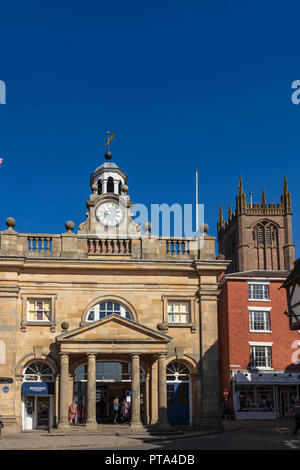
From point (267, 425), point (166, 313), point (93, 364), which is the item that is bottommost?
point (267, 425)

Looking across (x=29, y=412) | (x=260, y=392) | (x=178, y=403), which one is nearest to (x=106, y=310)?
(x=178, y=403)

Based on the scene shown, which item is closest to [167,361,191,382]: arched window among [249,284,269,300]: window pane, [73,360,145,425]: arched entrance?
[73,360,145,425]: arched entrance

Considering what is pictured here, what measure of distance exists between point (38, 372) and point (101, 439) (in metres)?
7.63

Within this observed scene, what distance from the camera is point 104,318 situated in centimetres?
3456

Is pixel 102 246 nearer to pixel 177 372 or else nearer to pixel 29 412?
pixel 177 372

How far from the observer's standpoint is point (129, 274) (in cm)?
3747

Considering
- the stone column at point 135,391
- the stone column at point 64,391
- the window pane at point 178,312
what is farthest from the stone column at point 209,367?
the stone column at point 64,391

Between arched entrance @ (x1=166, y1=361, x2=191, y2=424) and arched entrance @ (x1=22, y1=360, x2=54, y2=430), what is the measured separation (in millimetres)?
6373

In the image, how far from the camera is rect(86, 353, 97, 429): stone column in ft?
110
